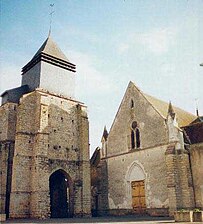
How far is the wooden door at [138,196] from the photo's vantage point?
2239 cm

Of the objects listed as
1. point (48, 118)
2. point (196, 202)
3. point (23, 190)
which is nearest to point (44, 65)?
point (48, 118)

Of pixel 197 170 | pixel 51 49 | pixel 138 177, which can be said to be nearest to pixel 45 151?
pixel 138 177

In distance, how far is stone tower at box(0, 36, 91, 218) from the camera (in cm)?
2153

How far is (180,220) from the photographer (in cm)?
1484

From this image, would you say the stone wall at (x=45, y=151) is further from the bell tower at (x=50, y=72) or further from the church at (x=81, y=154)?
the bell tower at (x=50, y=72)

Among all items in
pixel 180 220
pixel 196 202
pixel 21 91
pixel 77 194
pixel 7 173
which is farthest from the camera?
pixel 21 91

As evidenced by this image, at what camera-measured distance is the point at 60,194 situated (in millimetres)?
26109

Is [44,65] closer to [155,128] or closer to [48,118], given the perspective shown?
[48,118]

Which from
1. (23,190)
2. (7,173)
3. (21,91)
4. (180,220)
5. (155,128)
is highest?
(21,91)

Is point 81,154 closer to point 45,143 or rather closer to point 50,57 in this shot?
Result: point 45,143

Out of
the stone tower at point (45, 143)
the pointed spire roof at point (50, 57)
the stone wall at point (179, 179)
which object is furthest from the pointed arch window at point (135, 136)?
the pointed spire roof at point (50, 57)

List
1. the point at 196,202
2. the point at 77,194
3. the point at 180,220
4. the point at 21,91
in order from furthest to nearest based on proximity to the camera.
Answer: the point at 21,91 < the point at 77,194 < the point at 196,202 < the point at 180,220

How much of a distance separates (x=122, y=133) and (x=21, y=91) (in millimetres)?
11401

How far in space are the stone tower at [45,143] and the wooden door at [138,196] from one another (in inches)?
179
